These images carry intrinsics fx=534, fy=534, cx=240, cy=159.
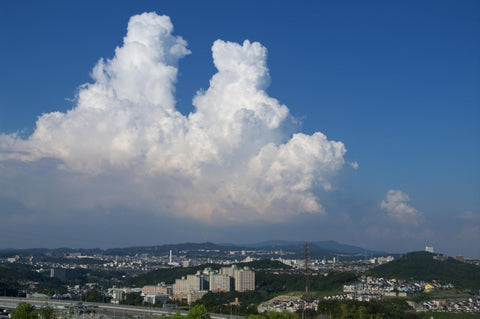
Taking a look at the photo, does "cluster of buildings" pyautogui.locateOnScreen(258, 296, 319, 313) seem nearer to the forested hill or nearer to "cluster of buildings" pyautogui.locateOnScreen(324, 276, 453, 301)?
"cluster of buildings" pyautogui.locateOnScreen(324, 276, 453, 301)

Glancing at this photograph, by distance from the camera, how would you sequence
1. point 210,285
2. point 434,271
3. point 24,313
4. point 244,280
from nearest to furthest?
point 24,313 < point 244,280 < point 210,285 < point 434,271

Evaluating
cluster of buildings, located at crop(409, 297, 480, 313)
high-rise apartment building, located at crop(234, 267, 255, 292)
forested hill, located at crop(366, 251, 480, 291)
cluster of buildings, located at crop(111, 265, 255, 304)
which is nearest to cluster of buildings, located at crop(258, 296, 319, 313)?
cluster of buildings, located at crop(409, 297, 480, 313)

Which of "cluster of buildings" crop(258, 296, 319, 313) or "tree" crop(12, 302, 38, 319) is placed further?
"cluster of buildings" crop(258, 296, 319, 313)

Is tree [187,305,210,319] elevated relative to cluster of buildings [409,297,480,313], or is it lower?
elevated

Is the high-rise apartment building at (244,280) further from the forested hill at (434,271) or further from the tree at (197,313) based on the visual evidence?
the tree at (197,313)

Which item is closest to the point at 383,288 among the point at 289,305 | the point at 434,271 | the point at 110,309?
the point at 289,305

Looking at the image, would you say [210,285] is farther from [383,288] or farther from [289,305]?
[289,305]

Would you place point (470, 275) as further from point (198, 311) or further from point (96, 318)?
point (198, 311)

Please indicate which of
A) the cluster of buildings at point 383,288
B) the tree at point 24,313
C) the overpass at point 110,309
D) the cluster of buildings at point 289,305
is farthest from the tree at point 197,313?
the cluster of buildings at point 383,288

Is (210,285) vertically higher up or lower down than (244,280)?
lower down

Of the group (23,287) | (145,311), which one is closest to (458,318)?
(145,311)
